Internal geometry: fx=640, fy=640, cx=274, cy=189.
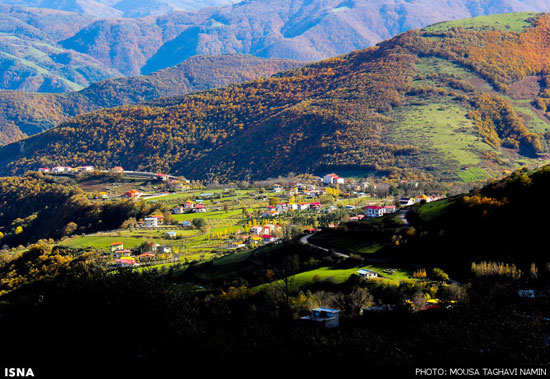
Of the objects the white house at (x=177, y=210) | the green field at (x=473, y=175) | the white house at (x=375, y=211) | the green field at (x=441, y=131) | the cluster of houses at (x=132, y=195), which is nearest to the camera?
the white house at (x=375, y=211)

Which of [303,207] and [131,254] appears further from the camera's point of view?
[303,207]

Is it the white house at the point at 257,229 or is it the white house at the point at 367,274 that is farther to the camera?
the white house at the point at 257,229

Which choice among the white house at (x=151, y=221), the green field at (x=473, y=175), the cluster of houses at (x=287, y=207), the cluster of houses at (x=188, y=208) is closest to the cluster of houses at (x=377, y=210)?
the cluster of houses at (x=287, y=207)

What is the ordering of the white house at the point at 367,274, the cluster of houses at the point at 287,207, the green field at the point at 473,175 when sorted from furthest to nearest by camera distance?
the green field at the point at 473,175 < the cluster of houses at the point at 287,207 < the white house at the point at 367,274

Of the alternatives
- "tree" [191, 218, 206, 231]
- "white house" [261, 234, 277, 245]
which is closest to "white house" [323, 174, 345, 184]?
"tree" [191, 218, 206, 231]

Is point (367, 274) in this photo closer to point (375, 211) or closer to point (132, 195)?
point (375, 211)

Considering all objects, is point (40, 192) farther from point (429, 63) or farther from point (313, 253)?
point (429, 63)

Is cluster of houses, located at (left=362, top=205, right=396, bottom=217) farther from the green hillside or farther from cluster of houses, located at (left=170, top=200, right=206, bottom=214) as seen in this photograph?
cluster of houses, located at (left=170, top=200, right=206, bottom=214)

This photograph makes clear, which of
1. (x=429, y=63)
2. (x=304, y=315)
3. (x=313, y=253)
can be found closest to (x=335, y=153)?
(x=429, y=63)

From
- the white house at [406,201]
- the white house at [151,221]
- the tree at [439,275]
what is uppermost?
the tree at [439,275]

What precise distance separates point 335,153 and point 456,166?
3525cm

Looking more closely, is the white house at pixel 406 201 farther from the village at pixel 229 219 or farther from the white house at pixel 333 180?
the white house at pixel 333 180

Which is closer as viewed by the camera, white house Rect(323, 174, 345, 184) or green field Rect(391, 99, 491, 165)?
white house Rect(323, 174, 345, 184)

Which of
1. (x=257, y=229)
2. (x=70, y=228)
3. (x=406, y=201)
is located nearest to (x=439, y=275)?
(x=257, y=229)
